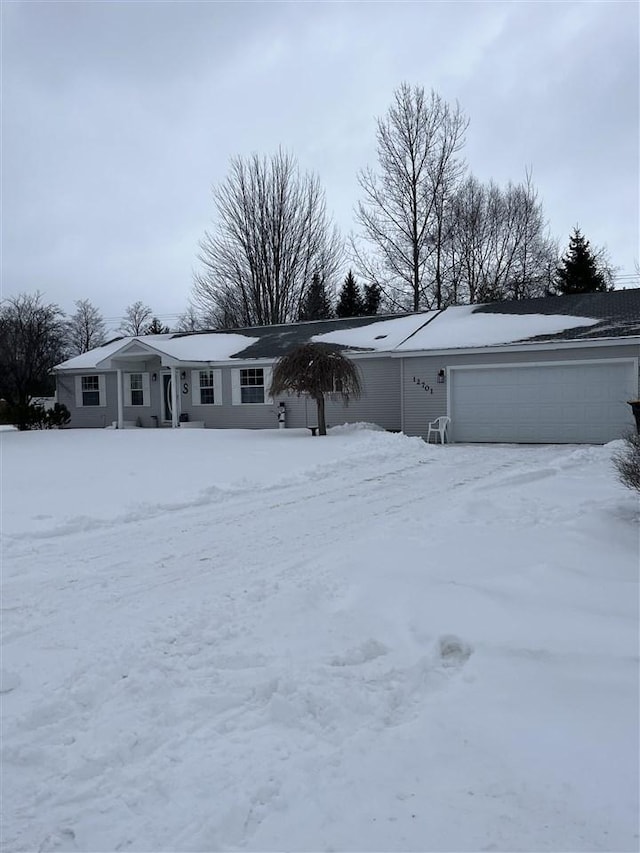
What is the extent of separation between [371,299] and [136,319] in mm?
33030

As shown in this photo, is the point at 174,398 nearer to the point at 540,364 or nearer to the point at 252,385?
the point at 252,385

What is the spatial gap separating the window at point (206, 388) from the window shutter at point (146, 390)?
2651 millimetres

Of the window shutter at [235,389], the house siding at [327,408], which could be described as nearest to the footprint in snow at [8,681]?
the house siding at [327,408]

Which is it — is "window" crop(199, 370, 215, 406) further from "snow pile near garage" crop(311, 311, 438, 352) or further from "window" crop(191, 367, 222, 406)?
"snow pile near garage" crop(311, 311, 438, 352)

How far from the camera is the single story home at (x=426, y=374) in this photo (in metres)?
16.2

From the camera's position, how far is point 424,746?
2.86 meters

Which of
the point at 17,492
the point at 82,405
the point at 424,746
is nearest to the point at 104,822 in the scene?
the point at 424,746

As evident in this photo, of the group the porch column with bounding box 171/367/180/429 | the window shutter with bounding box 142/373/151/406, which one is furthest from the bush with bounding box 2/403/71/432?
the porch column with bounding box 171/367/180/429

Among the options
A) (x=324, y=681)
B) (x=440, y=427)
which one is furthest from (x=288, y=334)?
(x=324, y=681)

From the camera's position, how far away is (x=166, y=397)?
2398cm

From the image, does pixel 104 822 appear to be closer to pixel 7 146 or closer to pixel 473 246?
pixel 7 146

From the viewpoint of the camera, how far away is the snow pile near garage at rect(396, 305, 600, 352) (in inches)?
688

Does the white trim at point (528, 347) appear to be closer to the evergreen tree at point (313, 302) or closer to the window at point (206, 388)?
the window at point (206, 388)

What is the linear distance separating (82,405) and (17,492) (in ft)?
57.2
